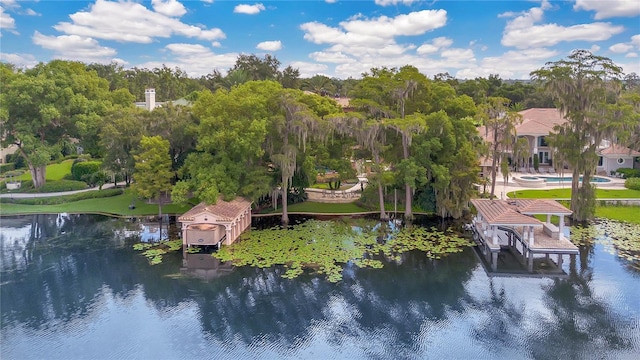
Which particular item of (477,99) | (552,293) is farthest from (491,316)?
(477,99)

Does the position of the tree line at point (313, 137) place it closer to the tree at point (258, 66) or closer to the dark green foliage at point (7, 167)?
the dark green foliage at point (7, 167)

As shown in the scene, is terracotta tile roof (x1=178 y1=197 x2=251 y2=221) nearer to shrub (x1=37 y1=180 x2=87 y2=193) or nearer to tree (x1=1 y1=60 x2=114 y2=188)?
tree (x1=1 y1=60 x2=114 y2=188)

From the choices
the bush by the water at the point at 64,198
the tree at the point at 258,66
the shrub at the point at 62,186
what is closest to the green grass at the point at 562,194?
the bush by the water at the point at 64,198

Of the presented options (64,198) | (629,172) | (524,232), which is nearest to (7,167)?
(64,198)

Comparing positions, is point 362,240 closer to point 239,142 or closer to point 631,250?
point 239,142

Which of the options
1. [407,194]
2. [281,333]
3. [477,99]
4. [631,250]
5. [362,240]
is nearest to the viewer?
[281,333]

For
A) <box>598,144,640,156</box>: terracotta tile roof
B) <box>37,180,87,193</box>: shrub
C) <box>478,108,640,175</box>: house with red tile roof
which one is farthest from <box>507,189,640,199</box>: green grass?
<box>37,180,87,193</box>: shrub

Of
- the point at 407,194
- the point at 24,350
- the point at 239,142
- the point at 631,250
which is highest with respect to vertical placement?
the point at 239,142
